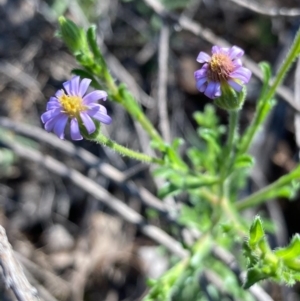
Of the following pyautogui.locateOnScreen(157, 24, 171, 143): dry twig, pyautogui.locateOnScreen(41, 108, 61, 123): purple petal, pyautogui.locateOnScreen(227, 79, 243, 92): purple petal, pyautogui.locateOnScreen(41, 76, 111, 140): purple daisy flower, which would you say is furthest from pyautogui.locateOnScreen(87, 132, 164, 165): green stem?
pyautogui.locateOnScreen(157, 24, 171, 143): dry twig

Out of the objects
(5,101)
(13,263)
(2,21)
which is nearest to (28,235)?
(5,101)

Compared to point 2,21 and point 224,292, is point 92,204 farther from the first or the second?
point 2,21

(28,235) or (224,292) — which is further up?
(224,292)

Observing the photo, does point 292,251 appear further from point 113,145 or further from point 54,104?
point 54,104

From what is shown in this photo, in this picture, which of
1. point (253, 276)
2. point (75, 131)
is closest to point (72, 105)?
point (75, 131)

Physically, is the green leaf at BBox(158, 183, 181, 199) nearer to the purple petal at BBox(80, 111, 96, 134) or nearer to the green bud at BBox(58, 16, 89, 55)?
the purple petal at BBox(80, 111, 96, 134)

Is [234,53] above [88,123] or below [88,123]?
above

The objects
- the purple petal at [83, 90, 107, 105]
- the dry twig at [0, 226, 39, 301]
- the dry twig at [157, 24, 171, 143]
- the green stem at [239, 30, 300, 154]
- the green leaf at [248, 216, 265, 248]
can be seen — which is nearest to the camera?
the dry twig at [0, 226, 39, 301]

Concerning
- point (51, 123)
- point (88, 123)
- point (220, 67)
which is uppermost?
point (220, 67)
